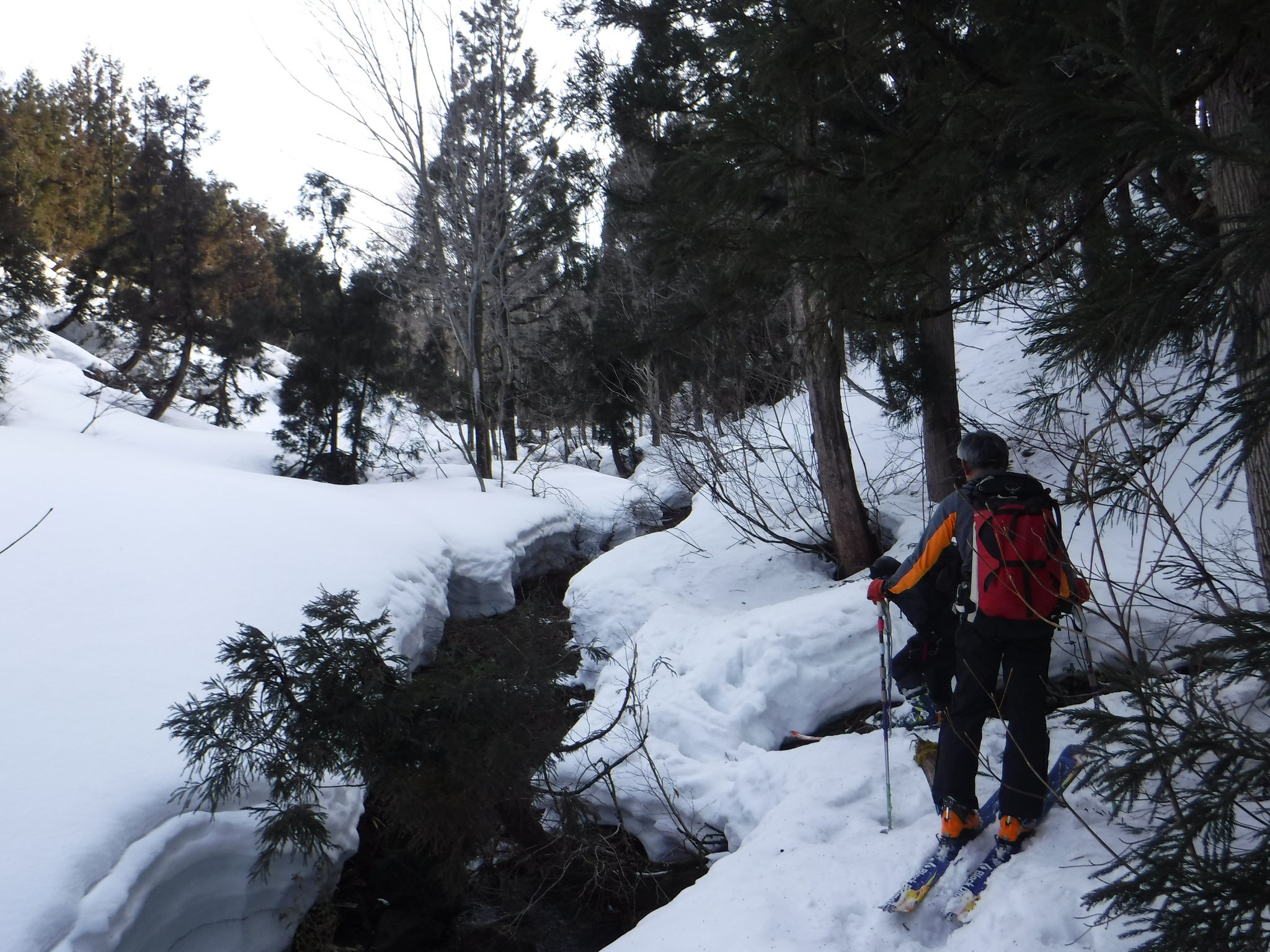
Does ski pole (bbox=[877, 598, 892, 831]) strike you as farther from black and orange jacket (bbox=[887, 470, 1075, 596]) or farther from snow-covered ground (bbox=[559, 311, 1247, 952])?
black and orange jacket (bbox=[887, 470, 1075, 596])

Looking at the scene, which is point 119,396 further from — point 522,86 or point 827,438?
point 827,438

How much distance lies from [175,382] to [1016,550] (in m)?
19.9

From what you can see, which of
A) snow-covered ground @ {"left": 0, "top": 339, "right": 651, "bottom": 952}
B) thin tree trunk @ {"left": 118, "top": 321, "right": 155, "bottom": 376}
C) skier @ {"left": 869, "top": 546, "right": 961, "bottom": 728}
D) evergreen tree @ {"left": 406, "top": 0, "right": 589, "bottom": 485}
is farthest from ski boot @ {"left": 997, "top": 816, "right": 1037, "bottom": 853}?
thin tree trunk @ {"left": 118, "top": 321, "right": 155, "bottom": 376}

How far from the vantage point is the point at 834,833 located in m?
3.99

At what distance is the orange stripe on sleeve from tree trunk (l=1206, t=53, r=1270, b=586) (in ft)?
3.81

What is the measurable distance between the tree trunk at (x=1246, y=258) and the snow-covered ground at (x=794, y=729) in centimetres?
41

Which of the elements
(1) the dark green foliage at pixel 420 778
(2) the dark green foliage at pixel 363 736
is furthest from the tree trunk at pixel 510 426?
(2) the dark green foliage at pixel 363 736

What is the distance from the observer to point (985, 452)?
3631mm

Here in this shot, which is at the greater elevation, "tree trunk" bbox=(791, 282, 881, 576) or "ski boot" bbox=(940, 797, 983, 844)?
"tree trunk" bbox=(791, 282, 881, 576)

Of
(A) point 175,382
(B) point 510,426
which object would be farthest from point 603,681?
(A) point 175,382

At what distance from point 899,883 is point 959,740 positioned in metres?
0.67

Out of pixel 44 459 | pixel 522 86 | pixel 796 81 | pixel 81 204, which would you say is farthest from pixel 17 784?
pixel 81 204

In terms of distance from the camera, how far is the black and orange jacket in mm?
3609

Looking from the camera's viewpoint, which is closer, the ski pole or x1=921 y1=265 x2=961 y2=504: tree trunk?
the ski pole
